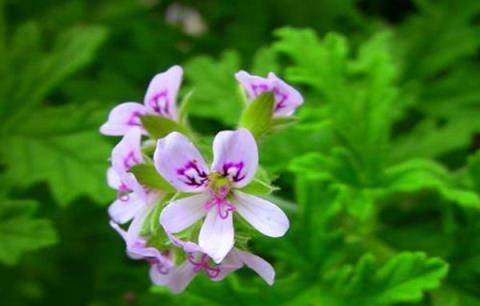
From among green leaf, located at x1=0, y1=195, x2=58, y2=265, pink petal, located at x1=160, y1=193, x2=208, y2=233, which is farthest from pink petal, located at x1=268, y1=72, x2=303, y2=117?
green leaf, located at x1=0, y1=195, x2=58, y2=265

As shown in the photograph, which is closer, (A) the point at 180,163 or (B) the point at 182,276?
(A) the point at 180,163

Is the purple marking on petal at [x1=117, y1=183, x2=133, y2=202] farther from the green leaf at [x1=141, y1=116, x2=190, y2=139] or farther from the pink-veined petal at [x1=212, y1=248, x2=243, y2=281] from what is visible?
the pink-veined petal at [x1=212, y1=248, x2=243, y2=281]

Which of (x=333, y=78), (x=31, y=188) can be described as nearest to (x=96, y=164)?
(x=31, y=188)

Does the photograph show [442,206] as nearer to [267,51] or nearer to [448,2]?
[267,51]

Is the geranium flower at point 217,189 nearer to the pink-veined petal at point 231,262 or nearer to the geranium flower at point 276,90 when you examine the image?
the pink-veined petal at point 231,262

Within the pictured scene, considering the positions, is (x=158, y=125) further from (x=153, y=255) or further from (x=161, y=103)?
(x=153, y=255)

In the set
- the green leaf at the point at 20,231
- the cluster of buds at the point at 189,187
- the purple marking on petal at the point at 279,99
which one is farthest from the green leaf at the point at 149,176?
the green leaf at the point at 20,231

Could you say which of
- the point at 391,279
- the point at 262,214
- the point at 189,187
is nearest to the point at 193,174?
the point at 189,187
